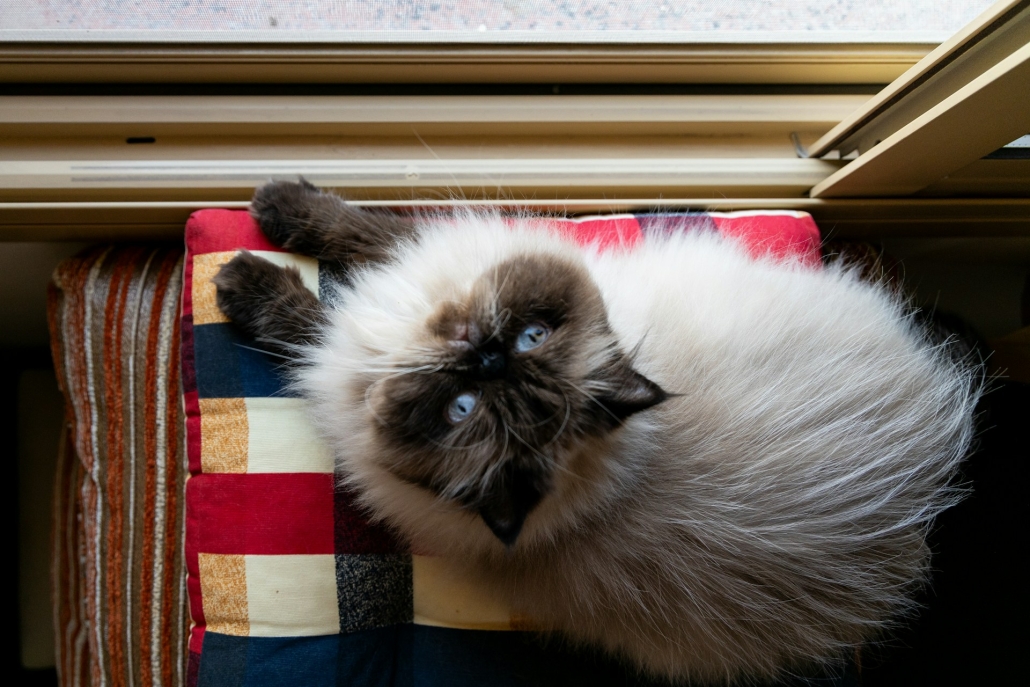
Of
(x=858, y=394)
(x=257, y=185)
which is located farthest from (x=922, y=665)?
(x=257, y=185)

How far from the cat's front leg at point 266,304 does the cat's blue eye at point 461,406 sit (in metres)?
0.37

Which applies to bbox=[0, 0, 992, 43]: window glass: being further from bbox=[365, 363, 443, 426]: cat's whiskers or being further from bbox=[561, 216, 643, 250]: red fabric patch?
bbox=[365, 363, 443, 426]: cat's whiskers

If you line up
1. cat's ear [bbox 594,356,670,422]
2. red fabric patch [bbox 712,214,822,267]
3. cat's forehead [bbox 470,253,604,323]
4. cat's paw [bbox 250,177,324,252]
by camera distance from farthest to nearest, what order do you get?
red fabric patch [bbox 712,214,822,267] → cat's paw [bbox 250,177,324,252] → cat's forehead [bbox 470,253,604,323] → cat's ear [bbox 594,356,670,422]

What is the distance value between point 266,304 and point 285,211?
189mm

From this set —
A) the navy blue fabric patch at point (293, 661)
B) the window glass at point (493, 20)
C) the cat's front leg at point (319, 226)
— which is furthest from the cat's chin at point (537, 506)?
the window glass at point (493, 20)

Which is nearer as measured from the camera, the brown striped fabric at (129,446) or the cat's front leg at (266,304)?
the cat's front leg at (266,304)

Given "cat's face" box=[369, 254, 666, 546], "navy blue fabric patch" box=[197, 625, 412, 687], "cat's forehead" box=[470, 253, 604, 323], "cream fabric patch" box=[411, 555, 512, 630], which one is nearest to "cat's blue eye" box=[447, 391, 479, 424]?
"cat's face" box=[369, 254, 666, 546]

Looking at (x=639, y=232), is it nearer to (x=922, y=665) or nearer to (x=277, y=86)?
(x=277, y=86)

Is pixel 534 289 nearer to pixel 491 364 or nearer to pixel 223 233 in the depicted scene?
pixel 491 364

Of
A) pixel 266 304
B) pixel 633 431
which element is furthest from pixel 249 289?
pixel 633 431

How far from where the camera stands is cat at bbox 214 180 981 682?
0.86m

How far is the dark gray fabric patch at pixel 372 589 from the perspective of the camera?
1.07 meters

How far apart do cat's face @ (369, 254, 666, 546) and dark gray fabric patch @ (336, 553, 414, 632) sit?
0.28 meters

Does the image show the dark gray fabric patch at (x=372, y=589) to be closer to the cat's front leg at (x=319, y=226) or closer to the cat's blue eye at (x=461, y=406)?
the cat's blue eye at (x=461, y=406)
